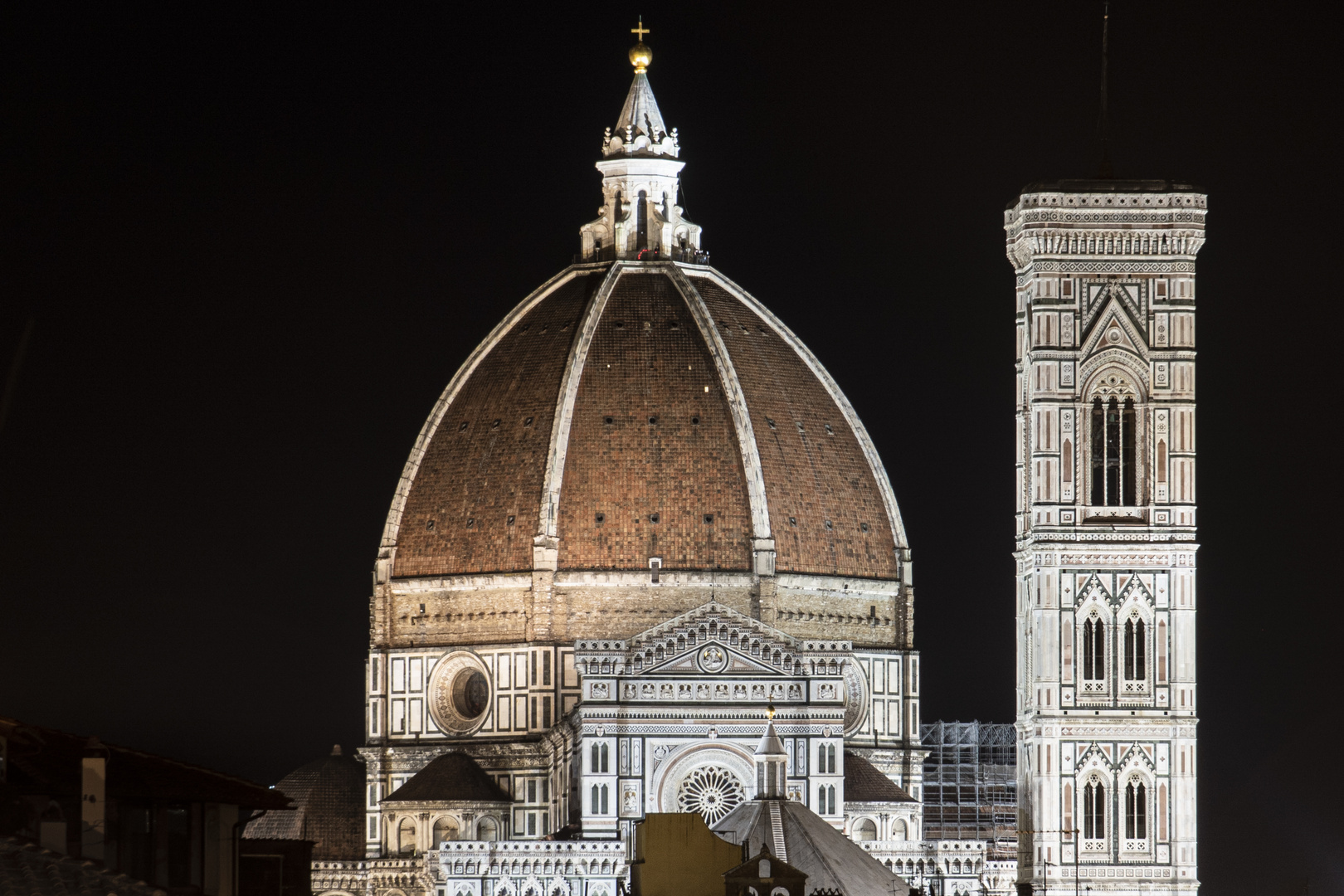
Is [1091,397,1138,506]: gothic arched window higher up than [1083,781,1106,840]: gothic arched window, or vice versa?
[1091,397,1138,506]: gothic arched window

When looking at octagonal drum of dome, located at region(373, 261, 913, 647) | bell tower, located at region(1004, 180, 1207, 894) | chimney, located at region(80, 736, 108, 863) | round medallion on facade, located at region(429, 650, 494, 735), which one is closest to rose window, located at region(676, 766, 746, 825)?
bell tower, located at region(1004, 180, 1207, 894)

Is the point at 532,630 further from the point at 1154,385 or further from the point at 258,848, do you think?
the point at 258,848

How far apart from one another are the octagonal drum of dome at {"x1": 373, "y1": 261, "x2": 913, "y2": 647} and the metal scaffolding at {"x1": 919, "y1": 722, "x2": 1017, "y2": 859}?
22.0 feet

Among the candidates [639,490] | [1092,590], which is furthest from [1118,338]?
[639,490]

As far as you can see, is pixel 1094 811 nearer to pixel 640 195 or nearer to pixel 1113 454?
pixel 1113 454

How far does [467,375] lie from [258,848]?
52042mm

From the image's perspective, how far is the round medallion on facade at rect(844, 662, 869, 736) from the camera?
317 ft

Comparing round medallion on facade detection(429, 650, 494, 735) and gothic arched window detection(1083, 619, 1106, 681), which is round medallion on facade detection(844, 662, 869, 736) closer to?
round medallion on facade detection(429, 650, 494, 735)

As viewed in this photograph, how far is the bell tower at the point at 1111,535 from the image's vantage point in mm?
79188

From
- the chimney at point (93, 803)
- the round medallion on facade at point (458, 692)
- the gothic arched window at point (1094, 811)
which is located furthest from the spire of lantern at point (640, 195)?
the chimney at point (93, 803)

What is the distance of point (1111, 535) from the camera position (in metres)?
79.4

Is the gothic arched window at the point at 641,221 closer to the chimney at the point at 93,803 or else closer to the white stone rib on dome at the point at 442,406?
the white stone rib on dome at the point at 442,406

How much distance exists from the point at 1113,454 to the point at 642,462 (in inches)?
791

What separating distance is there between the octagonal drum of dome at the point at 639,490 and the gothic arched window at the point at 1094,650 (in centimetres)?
1710
